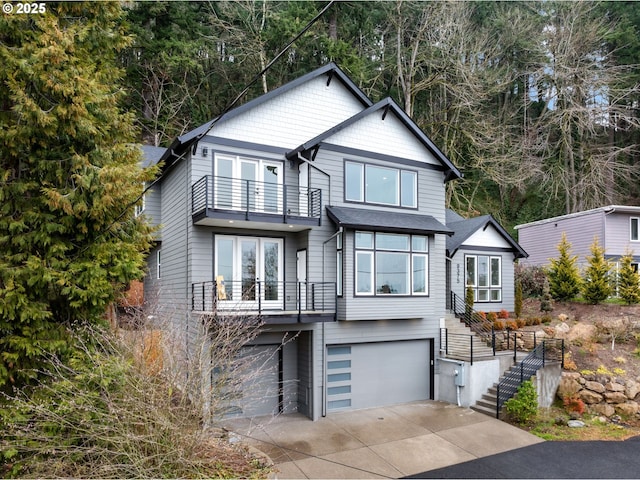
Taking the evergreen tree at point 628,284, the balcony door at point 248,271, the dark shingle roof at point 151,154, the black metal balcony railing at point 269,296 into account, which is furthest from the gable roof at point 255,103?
the evergreen tree at point 628,284

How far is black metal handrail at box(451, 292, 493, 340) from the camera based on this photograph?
15983mm

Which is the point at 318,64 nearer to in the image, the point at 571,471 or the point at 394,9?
the point at 394,9

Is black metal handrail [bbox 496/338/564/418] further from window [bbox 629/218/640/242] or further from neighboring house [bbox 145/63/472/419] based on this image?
window [bbox 629/218/640/242]

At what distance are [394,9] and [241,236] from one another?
66.2ft

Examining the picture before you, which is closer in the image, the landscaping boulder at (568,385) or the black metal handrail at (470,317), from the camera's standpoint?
the landscaping boulder at (568,385)

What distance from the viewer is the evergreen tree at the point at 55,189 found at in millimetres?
7418

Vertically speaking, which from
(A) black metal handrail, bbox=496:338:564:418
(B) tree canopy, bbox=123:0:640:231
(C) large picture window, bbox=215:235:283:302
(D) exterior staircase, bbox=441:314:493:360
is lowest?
(A) black metal handrail, bbox=496:338:564:418

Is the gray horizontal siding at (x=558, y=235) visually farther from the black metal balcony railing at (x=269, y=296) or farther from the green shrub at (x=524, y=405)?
the black metal balcony railing at (x=269, y=296)

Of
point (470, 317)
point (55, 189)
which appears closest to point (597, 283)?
point (470, 317)

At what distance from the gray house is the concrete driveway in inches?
29.4

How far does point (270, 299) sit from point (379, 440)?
4714 millimetres

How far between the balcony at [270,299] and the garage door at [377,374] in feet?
4.93

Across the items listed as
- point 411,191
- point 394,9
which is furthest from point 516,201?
point 411,191

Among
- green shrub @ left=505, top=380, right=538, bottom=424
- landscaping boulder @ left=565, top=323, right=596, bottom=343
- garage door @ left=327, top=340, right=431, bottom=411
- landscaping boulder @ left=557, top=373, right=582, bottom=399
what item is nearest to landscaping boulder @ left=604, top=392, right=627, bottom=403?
landscaping boulder @ left=557, top=373, right=582, bottom=399
